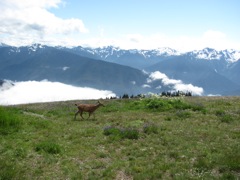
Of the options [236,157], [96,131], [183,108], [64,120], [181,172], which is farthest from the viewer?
[183,108]

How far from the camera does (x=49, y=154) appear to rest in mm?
15500

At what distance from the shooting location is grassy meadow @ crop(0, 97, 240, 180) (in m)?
13.2

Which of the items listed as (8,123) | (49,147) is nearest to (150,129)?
(49,147)

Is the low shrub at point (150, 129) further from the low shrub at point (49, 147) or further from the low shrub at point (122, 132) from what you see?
the low shrub at point (49, 147)

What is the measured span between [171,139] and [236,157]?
178 inches

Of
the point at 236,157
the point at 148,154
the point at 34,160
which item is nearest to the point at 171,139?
the point at 148,154

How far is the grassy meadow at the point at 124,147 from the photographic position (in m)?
13.2

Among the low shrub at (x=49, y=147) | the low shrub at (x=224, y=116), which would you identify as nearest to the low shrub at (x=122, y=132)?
the low shrub at (x=49, y=147)

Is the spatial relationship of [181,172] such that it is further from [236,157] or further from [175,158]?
[236,157]

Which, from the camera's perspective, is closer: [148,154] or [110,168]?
[110,168]

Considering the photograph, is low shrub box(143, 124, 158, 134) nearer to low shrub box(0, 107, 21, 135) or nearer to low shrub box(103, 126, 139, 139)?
low shrub box(103, 126, 139, 139)

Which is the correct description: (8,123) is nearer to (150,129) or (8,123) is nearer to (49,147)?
(49,147)

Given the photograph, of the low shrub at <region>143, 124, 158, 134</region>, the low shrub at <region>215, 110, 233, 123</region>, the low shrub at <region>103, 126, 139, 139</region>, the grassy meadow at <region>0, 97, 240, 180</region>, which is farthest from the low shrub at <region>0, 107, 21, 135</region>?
the low shrub at <region>215, 110, 233, 123</region>

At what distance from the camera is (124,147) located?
1691 centimetres
